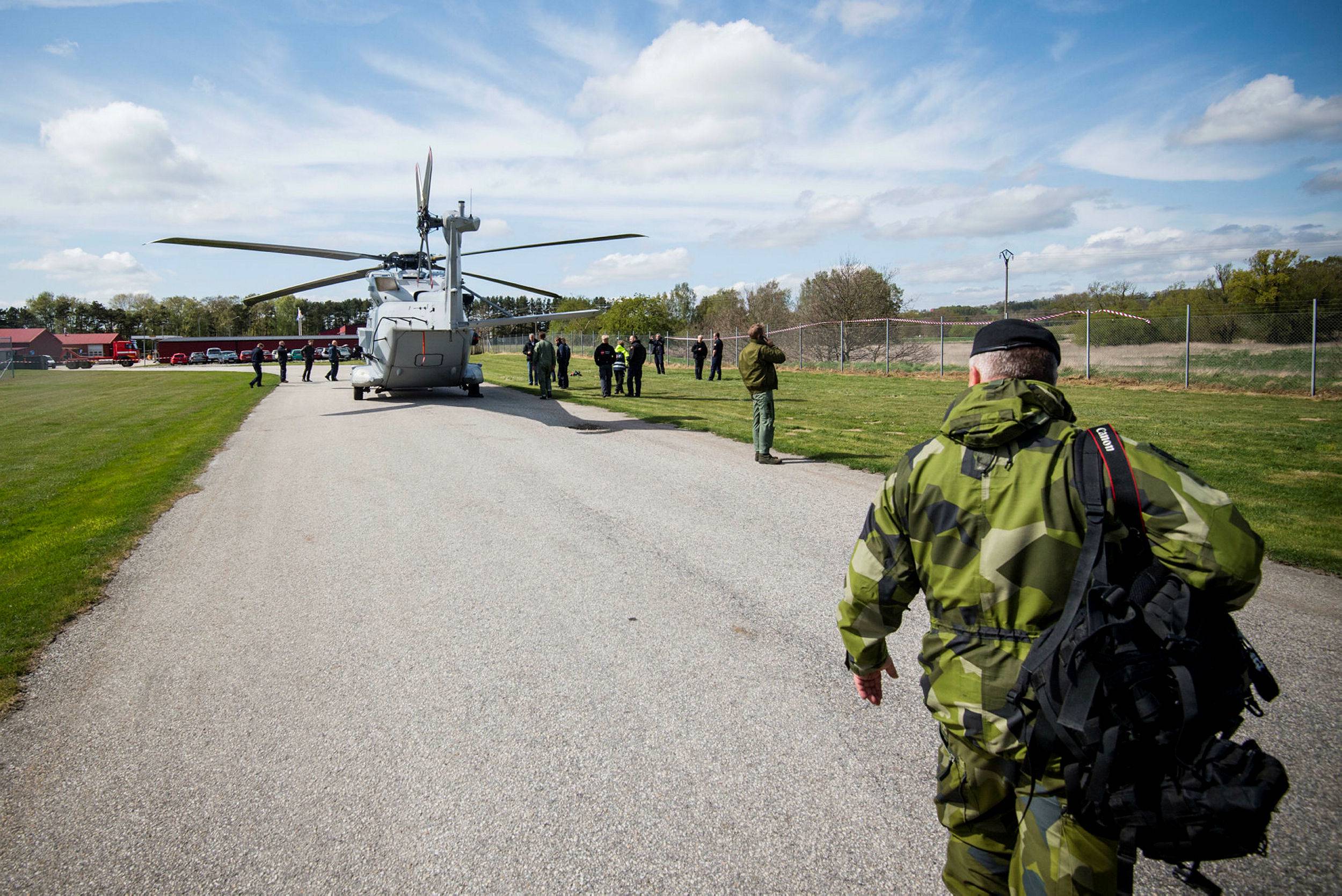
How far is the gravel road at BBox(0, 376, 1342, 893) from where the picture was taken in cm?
281

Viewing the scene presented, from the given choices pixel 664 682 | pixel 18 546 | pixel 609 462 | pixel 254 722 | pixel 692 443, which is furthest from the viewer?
pixel 692 443

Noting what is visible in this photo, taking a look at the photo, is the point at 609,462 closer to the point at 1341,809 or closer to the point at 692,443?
the point at 692,443

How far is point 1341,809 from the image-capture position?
9.48 ft

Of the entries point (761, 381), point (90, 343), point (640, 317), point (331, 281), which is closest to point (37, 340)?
point (90, 343)

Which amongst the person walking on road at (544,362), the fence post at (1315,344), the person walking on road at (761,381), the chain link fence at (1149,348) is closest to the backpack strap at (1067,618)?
the person walking on road at (761,381)

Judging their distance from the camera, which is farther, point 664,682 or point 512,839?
point 664,682

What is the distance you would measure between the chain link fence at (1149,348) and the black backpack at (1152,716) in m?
15.2

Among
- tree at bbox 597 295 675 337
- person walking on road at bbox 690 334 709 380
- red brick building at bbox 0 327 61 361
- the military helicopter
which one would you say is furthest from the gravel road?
red brick building at bbox 0 327 61 361

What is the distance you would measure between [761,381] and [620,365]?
13124 millimetres

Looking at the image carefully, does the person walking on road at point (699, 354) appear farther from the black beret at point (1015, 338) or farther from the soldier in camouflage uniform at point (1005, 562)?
the soldier in camouflage uniform at point (1005, 562)

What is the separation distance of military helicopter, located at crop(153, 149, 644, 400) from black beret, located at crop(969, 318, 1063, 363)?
15620mm

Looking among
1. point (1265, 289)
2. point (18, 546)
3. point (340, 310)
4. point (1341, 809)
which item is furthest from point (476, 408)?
point (340, 310)

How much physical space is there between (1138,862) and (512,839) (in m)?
2.39

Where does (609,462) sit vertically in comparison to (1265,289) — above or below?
below
